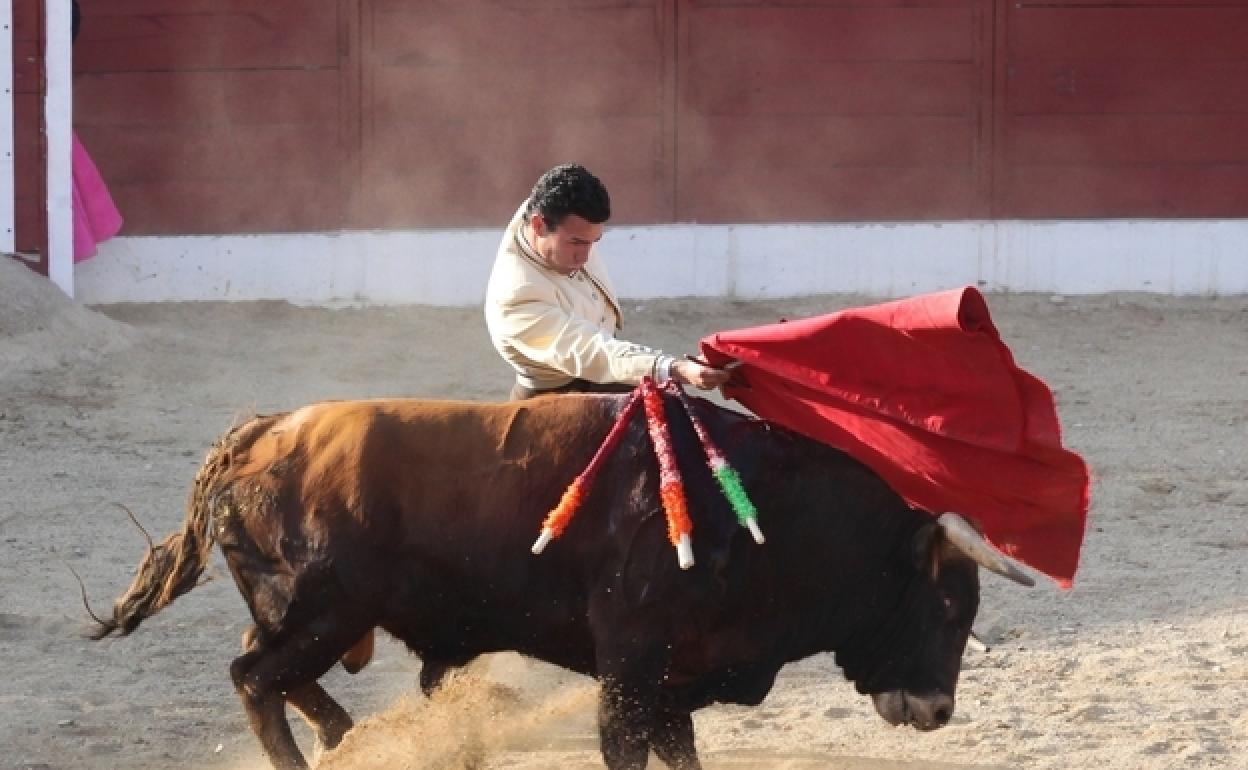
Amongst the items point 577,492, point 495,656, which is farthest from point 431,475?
point 495,656

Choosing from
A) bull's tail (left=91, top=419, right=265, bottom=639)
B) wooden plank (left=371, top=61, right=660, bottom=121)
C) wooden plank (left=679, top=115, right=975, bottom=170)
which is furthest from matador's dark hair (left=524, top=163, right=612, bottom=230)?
wooden plank (left=679, top=115, right=975, bottom=170)

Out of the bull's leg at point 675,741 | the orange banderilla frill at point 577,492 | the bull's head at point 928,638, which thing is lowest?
the bull's leg at point 675,741

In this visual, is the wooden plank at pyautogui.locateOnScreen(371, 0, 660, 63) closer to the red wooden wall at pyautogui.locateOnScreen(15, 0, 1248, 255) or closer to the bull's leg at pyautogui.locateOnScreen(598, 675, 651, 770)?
the red wooden wall at pyautogui.locateOnScreen(15, 0, 1248, 255)

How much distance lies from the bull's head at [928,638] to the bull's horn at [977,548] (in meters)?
0.10

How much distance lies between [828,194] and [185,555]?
22.0 feet

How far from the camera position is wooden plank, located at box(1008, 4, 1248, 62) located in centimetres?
1094

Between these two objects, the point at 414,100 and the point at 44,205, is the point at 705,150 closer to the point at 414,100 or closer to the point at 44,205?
the point at 414,100

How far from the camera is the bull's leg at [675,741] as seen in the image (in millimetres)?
4461

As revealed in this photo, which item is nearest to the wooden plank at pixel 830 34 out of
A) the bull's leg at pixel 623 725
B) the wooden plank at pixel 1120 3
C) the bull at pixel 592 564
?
the wooden plank at pixel 1120 3

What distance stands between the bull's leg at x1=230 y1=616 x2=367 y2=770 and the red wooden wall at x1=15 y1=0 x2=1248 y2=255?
6.21 m

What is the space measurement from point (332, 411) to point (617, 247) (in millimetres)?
6071

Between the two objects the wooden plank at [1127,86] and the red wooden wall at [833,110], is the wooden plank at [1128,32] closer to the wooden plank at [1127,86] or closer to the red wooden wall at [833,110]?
the wooden plank at [1127,86]

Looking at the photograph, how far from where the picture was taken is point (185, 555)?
4.60 m

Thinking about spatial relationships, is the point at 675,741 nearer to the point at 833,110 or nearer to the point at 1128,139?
the point at 833,110
